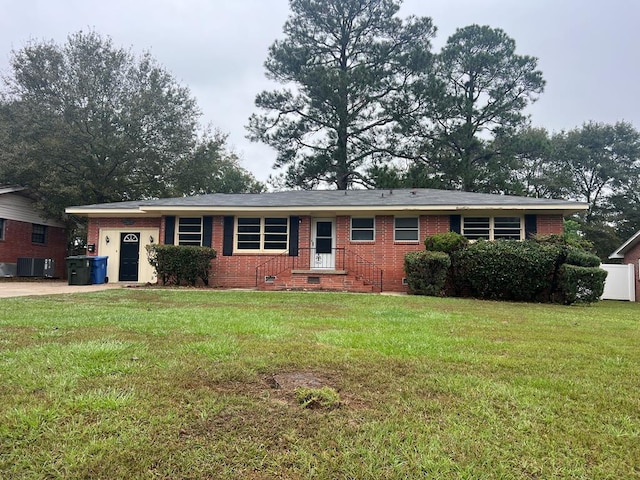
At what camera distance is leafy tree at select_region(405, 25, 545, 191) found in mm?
22562

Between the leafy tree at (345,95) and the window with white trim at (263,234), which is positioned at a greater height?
the leafy tree at (345,95)

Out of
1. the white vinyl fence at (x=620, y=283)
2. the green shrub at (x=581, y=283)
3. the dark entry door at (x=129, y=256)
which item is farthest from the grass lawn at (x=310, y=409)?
the white vinyl fence at (x=620, y=283)

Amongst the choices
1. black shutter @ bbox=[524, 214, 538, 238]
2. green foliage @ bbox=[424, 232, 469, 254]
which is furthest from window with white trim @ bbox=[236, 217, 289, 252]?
black shutter @ bbox=[524, 214, 538, 238]

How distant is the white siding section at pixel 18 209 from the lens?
18.0 m

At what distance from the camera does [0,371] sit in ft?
9.82

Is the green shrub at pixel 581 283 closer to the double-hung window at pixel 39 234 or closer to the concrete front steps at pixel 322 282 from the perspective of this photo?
the concrete front steps at pixel 322 282

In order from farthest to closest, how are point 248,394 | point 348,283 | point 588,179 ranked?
1. point 588,179
2. point 348,283
3. point 248,394

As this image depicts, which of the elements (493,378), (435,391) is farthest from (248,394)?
(493,378)

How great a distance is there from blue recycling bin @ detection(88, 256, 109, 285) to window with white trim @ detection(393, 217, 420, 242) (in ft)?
32.2

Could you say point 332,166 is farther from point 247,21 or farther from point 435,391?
point 435,391

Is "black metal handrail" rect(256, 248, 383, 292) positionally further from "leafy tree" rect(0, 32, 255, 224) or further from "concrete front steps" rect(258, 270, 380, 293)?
"leafy tree" rect(0, 32, 255, 224)

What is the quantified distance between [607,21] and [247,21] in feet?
45.1

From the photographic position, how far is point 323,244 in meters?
13.9

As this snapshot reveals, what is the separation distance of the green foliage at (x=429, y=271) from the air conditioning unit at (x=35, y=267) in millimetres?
17327
